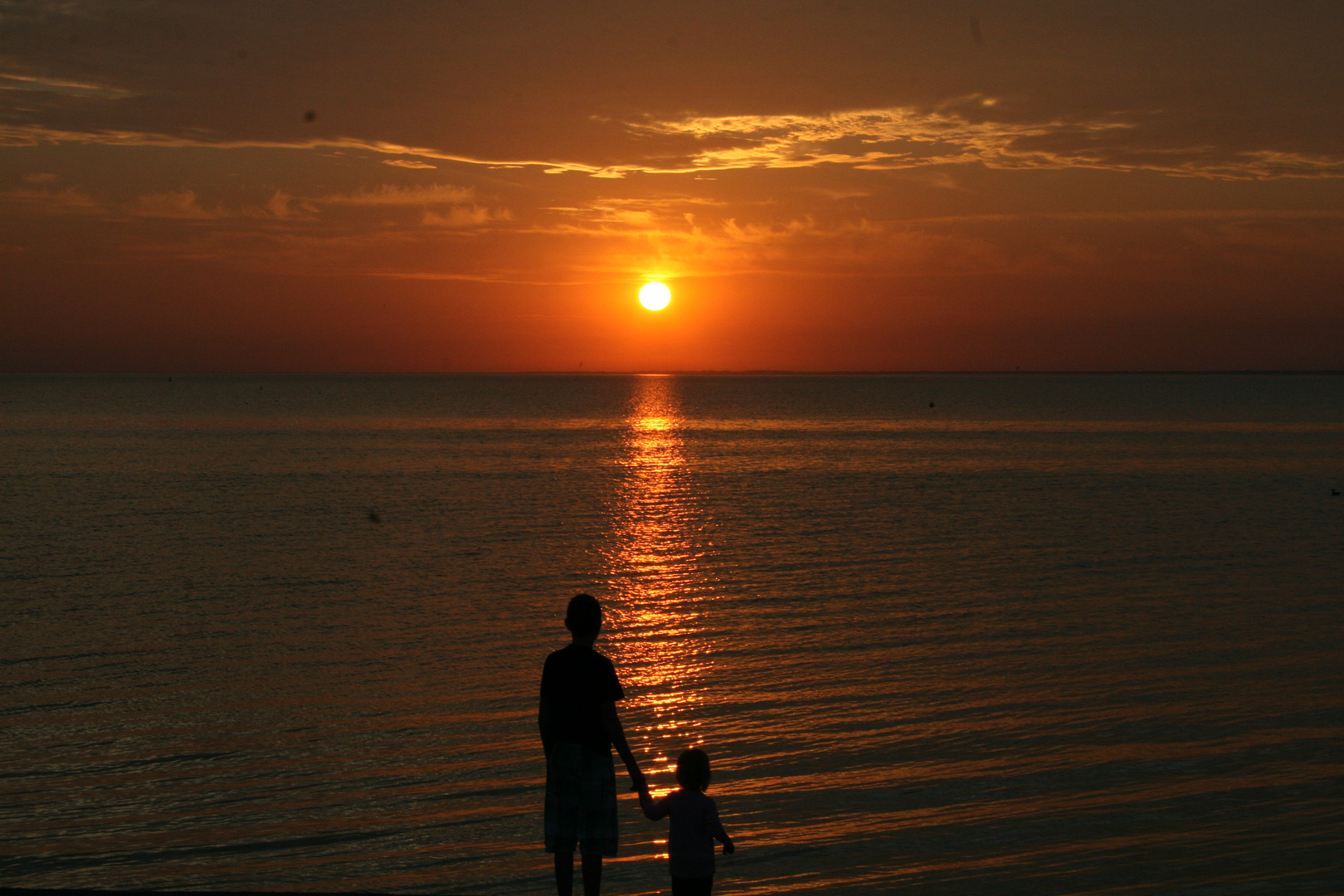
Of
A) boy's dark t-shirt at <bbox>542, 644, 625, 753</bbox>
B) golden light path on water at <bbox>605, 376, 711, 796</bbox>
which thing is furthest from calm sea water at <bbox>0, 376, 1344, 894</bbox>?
boy's dark t-shirt at <bbox>542, 644, 625, 753</bbox>


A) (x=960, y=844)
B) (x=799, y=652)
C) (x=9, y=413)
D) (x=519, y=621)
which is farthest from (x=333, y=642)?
(x=9, y=413)

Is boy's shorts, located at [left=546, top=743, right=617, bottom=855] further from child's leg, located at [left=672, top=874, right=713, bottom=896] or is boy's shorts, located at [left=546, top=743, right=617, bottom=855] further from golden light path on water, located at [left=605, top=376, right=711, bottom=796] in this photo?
golden light path on water, located at [left=605, top=376, right=711, bottom=796]

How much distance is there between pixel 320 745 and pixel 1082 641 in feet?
39.2

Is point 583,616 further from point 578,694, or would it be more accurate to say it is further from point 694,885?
point 694,885

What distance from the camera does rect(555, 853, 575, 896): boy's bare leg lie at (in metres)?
6.93

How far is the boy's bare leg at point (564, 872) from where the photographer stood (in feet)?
22.7

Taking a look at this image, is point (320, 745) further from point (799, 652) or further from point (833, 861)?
point (799, 652)

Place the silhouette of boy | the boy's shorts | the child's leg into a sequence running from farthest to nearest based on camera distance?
the boy's shorts, the silhouette of boy, the child's leg

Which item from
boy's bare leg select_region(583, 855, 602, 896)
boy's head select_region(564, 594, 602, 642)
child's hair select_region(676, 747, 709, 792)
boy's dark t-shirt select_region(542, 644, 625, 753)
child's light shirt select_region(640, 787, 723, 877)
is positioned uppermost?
boy's head select_region(564, 594, 602, 642)

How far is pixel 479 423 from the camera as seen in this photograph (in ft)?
386

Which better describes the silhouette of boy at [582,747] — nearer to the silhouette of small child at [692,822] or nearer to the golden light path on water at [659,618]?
the silhouette of small child at [692,822]

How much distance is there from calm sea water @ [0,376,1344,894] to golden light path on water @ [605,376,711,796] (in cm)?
10

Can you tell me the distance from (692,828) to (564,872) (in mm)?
1292

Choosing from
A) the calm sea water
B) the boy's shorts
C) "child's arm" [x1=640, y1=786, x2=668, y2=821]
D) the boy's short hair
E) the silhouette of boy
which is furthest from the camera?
the calm sea water
